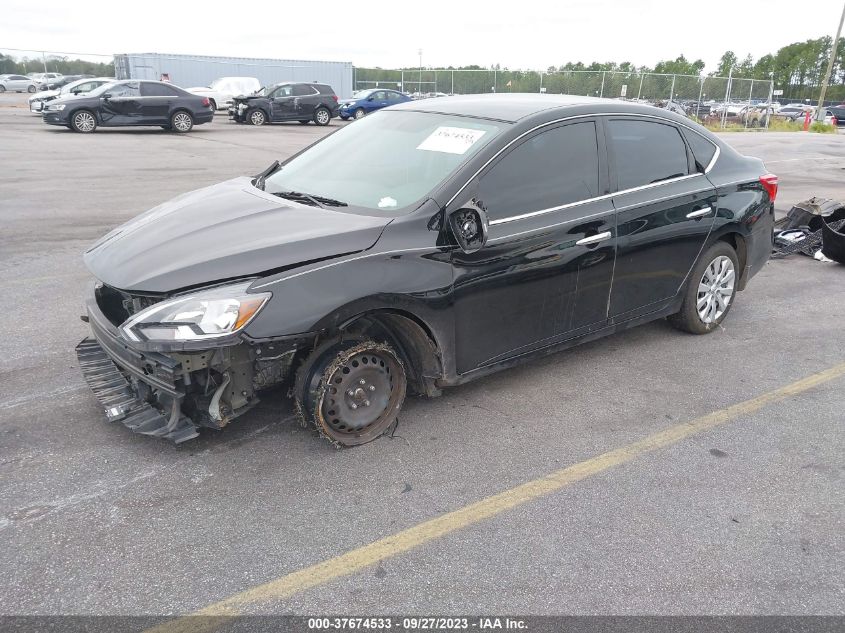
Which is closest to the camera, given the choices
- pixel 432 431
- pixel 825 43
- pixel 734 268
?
pixel 432 431

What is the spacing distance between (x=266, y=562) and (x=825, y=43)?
327 ft

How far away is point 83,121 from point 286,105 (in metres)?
7.64

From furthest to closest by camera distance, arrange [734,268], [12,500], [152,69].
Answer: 1. [152,69]
2. [734,268]
3. [12,500]

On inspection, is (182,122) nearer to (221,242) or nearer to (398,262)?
(221,242)

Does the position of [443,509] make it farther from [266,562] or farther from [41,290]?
[41,290]

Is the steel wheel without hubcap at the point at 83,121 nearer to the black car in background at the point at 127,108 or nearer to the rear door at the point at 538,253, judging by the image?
the black car in background at the point at 127,108

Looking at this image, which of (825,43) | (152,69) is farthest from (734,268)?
(825,43)

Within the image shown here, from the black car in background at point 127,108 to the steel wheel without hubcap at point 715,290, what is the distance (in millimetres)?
18622

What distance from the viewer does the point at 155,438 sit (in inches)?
137

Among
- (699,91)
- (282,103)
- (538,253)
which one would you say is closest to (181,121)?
(282,103)

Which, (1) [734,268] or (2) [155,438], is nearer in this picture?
(2) [155,438]

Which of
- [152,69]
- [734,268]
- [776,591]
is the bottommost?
[776,591]

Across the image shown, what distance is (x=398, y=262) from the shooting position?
132 inches

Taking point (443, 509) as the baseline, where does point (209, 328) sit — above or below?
above
